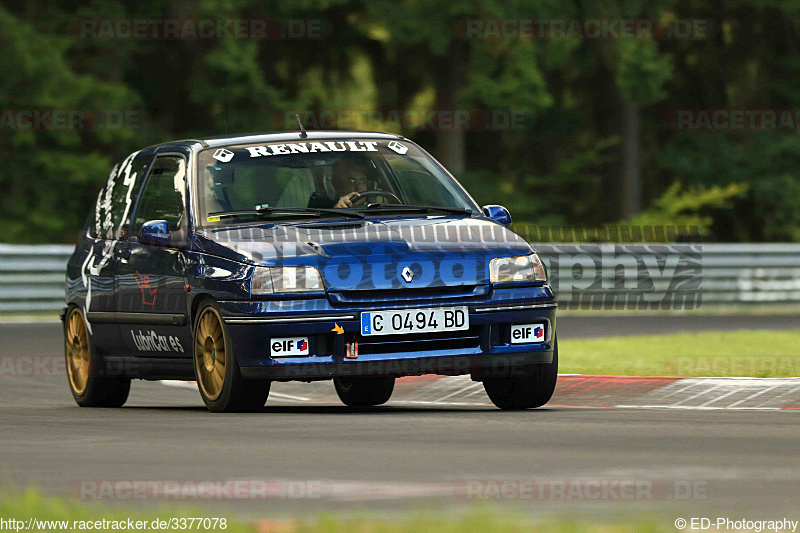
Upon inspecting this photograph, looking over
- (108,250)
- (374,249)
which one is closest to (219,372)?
(374,249)

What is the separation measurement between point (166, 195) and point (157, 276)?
0.68 m

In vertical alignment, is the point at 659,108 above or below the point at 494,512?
above

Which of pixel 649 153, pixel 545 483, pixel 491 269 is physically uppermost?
pixel 649 153

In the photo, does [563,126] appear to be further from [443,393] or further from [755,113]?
[443,393]

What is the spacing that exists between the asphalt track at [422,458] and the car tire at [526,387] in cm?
15

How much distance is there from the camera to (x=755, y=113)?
3981 cm

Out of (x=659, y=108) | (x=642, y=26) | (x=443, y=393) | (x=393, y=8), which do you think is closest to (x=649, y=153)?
(x=659, y=108)

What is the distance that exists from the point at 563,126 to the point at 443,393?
26.7 metres

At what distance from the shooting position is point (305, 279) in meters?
10.5

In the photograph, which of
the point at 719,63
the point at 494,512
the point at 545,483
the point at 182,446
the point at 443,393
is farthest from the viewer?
the point at 719,63

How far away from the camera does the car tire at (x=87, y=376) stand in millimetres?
12789

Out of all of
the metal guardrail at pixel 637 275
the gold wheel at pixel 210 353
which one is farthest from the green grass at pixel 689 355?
the metal guardrail at pixel 637 275

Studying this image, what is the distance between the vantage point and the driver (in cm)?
1179

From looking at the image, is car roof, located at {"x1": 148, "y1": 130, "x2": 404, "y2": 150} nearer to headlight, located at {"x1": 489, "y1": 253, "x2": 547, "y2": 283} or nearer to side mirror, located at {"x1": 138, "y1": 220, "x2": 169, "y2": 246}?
side mirror, located at {"x1": 138, "y1": 220, "x2": 169, "y2": 246}
